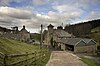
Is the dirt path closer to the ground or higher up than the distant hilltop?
closer to the ground

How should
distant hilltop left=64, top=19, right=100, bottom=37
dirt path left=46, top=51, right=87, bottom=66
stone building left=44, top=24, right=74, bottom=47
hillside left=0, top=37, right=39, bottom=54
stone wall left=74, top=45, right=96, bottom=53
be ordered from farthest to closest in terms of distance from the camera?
distant hilltop left=64, top=19, right=100, bottom=37 < stone building left=44, top=24, right=74, bottom=47 < stone wall left=74, top=45, right=96, bottom=53 < hillside left=0, top=37, right=39, bottom=54 < dirt path left=46, top=51, right=87, bottom=66

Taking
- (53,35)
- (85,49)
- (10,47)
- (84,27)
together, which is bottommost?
(85,49)

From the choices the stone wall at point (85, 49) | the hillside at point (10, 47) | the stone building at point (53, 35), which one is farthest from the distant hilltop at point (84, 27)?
the hillside at point (10, 47)

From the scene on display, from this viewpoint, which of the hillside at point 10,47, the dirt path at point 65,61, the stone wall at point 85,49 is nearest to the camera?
the dirt path at point 65,61

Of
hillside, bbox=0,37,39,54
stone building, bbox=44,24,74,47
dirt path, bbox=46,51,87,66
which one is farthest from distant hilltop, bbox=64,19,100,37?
dirt path, bbox=46,51,87,66

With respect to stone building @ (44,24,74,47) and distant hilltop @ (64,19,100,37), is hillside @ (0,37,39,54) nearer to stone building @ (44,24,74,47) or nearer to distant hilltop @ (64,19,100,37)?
stone building @ (44,24,74,47)

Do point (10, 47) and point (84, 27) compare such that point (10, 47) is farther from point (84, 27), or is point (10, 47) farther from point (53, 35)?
point (84, 27)

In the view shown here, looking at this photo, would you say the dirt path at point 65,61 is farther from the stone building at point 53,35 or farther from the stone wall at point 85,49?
the stone building at point 53,35

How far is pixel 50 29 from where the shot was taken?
8644 centimetres

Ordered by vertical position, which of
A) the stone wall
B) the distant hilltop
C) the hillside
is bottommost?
the stone wall

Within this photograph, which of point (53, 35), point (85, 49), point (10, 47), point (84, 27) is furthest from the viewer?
point (84, 27)

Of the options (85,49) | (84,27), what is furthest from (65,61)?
(84,27)

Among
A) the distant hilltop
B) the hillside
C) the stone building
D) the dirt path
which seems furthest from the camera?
the distant hilltop

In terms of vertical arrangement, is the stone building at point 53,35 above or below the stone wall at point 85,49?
above
